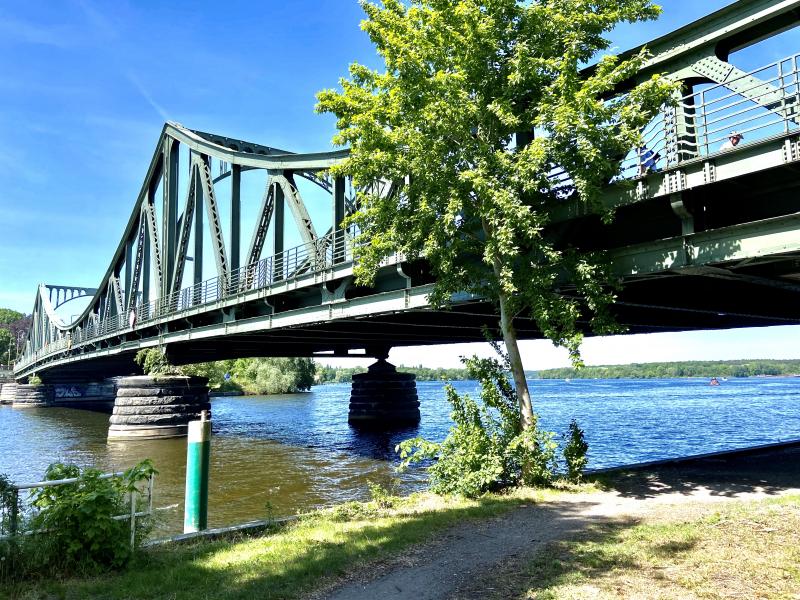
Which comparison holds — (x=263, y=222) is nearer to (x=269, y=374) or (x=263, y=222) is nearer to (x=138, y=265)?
(x=138, y=265)

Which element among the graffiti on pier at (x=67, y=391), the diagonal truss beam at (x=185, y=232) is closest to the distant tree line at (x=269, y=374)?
the graffiti on pier at (x=67, y=391)

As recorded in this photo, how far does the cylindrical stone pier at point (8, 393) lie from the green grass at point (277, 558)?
89899 millimetres

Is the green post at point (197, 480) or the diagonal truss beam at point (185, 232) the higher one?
the diagonal truss beam at point (185, 232)

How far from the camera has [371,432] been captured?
34.6 metres

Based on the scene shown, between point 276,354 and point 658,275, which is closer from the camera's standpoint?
point 658,275

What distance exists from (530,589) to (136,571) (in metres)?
4.40

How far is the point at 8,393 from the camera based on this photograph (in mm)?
86312

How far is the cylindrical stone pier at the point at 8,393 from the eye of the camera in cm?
8316

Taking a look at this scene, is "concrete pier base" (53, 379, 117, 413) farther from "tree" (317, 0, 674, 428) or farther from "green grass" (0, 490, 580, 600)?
"green grass" (0, 490, 580, 600)

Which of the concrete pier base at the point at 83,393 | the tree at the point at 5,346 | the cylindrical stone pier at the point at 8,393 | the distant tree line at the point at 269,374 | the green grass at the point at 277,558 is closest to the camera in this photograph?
the green grass at the point at 277,558

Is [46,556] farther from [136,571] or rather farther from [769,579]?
[769,579]

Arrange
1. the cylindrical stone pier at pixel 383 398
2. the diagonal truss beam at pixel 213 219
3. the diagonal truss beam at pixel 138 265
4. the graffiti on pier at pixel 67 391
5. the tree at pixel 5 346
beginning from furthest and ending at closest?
the tree at pixel 5 346 < the graffiti on pier at pixel 67 391 < the diagonal truss beam at pixel 138 265 < the cylindrical stone pier at pixel 383 398 < the diagonal truss beam at pixel 213 219

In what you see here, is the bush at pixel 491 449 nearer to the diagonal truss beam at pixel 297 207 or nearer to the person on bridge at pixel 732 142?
the person on bridge at pixel 732 142

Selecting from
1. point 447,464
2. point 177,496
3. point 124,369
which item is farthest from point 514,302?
point 124,369
